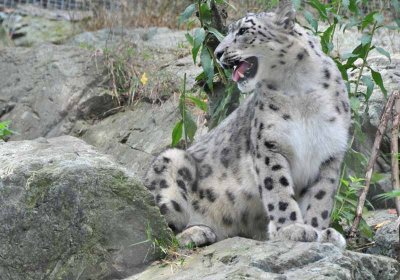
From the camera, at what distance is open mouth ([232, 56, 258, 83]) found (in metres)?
5.95

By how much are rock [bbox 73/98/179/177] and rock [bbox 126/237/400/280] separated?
3.71 metres

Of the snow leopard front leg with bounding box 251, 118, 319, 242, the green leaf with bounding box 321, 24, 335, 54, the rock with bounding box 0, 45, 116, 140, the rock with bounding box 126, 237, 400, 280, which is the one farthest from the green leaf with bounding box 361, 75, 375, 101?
the rock with bounding box 0, 45, 116, 140

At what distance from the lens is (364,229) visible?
20.1 ft

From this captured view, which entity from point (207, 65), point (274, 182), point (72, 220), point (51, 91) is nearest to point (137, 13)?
point (51, 91)

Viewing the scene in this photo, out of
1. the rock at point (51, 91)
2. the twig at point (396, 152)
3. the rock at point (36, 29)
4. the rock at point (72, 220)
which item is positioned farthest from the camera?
the rock at point (36, 29)

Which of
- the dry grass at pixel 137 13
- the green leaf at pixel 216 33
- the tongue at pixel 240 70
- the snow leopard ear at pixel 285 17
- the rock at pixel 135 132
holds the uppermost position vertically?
the snow leopard ear at pixel 285 17

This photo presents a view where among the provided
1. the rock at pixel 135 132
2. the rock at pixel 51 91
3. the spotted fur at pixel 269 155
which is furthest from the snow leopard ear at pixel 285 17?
the rock at pixel 51 91

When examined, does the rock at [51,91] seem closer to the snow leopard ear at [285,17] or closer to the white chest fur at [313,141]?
the snow leopard ear at [285,17]

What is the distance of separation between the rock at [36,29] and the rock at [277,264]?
848 centimetres

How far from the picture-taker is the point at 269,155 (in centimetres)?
566

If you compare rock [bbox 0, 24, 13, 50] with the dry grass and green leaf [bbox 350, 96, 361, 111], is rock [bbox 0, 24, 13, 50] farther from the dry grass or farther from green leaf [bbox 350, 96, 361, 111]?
green leaf [bbox 350, 96, 361, 111]

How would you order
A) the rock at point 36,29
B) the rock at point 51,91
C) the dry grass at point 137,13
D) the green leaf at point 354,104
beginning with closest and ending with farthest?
the green leaf at point 354,104, the rock at point 51,91, the dry grass at point 137,13, the rock at point 36,29

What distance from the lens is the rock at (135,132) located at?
9.07 metres

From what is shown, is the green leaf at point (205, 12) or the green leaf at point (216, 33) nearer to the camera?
the green leaf at point (216, 33)
